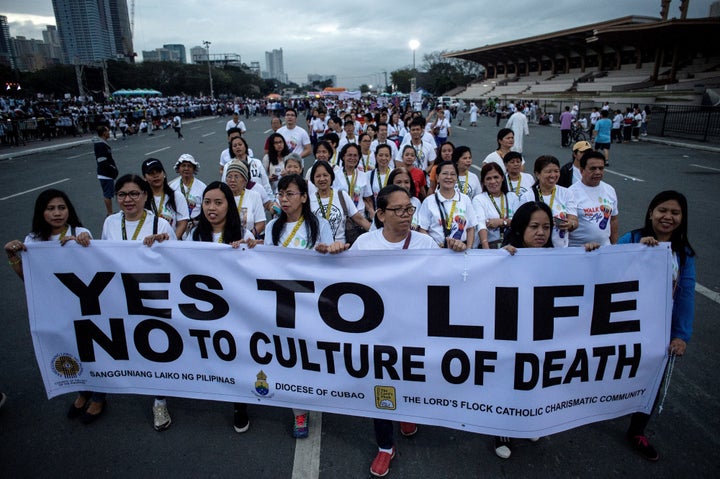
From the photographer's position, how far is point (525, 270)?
8.18ft

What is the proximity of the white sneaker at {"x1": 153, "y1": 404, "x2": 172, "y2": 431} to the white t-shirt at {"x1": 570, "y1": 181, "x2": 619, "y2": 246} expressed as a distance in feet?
11.9

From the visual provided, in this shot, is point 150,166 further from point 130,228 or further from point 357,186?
point 357,186

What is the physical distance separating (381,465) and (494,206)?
253 cm

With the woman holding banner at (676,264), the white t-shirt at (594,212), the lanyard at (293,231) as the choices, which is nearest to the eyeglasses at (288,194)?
the lanyard at (293,231)

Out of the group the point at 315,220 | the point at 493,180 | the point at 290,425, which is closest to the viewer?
the point at 290,425

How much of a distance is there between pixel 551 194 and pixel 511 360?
2.01 meters

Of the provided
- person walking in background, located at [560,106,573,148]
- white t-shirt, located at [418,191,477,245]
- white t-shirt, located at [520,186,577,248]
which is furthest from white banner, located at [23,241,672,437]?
person walking in background, located at [560,106,573,148]

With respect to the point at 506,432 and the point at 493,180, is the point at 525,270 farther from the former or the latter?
the point at 493,180

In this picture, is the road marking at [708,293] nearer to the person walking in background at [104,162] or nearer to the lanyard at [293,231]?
the lanyard at [293,231]

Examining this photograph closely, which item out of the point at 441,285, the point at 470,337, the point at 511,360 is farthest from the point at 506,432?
the point at 441,285

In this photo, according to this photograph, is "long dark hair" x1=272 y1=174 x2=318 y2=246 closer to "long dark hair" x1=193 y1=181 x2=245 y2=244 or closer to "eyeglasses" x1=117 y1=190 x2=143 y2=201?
"long dark hair" x1=193 y1=181 x2=245 y2=244

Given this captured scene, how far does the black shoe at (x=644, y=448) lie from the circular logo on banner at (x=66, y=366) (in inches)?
148

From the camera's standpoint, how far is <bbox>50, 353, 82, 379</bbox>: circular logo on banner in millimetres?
2941

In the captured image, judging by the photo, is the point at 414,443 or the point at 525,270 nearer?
the point at 525,270
